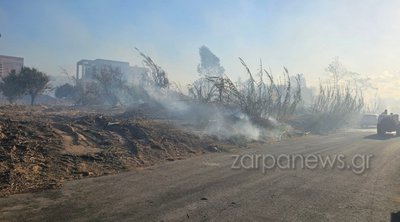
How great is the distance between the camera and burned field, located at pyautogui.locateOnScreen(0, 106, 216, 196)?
957cm

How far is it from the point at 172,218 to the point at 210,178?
3.84 m

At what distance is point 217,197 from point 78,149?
6307mm

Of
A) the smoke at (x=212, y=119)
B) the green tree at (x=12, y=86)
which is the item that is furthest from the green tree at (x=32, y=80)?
the smoke at (x=212, y=119)

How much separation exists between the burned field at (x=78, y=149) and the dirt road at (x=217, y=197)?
0.88 metres

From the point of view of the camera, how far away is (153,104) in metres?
35.2

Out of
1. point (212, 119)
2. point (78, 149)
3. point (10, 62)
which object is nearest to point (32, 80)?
point (212, 119)

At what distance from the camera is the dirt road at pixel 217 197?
680cm

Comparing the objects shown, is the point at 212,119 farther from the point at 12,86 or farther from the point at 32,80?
the point at 12,86

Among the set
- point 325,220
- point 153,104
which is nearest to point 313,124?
point 153,104

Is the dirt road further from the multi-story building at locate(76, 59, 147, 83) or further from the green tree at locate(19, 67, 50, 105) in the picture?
the multi-story building at locate(76, 59, 147, 83)

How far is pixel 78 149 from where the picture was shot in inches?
496

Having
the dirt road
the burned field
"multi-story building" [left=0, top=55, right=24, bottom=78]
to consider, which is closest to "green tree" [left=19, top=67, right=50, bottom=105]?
the burned field

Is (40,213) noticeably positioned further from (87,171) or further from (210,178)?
(210,178)

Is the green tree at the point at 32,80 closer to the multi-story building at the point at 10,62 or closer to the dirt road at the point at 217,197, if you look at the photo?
the dirt road at the point at 217,197
